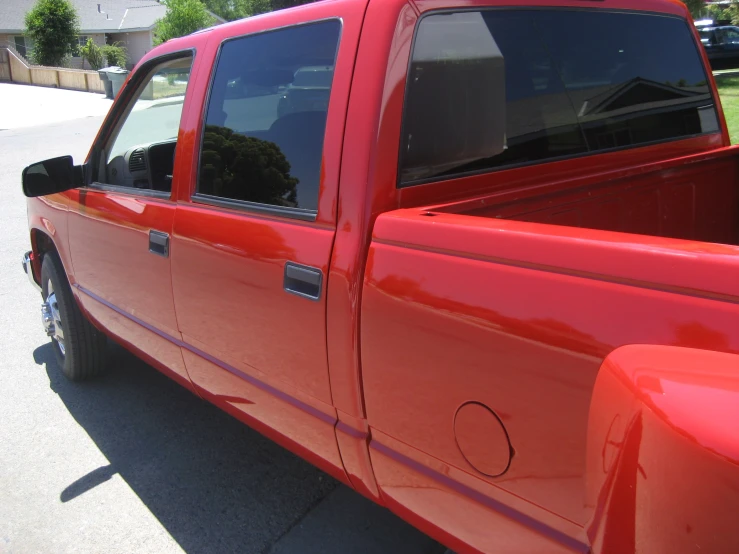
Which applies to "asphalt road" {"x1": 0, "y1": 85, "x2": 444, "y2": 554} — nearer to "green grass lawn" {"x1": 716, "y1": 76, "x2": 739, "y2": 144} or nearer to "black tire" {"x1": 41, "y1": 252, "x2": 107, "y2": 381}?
"black tire" {"x1": 41, "y1": 252, "x2": 107, "y2": 381}

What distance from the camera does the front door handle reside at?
2.85m

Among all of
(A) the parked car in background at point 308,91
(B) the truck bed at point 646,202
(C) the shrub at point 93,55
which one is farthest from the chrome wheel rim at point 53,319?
(C) the shrub at point 93,55

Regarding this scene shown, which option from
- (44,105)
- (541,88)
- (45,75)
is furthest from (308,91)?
(45,75)

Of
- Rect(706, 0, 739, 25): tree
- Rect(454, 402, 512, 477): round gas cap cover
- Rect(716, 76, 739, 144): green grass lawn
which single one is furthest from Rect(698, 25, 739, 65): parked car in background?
Rect(454, 402, 512, 477): round gas cap cover

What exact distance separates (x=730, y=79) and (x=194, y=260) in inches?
846

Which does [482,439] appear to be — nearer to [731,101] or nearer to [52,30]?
[731,101]

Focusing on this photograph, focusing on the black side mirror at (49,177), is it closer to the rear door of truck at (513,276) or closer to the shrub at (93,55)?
the rear door of truck at (513,276)

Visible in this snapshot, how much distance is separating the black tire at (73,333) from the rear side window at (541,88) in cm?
278

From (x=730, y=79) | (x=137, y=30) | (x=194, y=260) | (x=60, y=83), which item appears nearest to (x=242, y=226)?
(x=194, y=260)

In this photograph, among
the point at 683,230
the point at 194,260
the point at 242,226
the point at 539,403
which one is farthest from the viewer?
the point at 683,230

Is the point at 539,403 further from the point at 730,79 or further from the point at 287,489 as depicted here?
the point at 730,79

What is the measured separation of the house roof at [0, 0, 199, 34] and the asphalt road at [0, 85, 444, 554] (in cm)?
5261

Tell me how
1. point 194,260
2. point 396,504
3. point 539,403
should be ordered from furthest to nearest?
point 194,260
point 396,504
point 539,403

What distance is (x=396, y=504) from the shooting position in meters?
2.11
